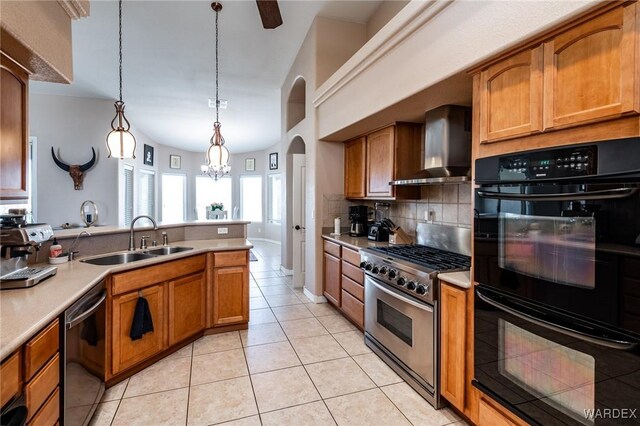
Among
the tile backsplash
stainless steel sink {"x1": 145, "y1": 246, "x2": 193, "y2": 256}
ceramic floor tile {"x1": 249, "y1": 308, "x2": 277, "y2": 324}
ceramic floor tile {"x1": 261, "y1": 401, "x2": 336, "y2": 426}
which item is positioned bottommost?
ceramic floor tile {"x1": 261, "y1": 401, "x2": 336, "y2": 426}

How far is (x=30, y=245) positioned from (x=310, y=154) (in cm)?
307

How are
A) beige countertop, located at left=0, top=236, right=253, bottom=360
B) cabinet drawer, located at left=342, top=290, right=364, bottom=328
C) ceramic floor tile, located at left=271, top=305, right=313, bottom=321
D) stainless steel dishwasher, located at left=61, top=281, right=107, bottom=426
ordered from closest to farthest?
1. beige countertop, located at left=0, top=236, right=253, bottom=360
2. stainless steel dishwasher, located at left=61, top=281, right=107, bottom=426
3. cabinet drawer, located at left=342, top=290, right=364, bottom=328
4. ceramic floor tile, located at left=271, top=305, right=313, bottom=321

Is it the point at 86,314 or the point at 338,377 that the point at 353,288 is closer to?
the point at 338,377

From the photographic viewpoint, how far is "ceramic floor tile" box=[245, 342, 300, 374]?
2617mm

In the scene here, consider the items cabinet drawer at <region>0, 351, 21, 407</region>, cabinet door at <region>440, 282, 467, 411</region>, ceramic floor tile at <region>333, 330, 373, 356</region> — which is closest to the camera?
cabinet drawer at <region>0, 351, 21, 407</region>

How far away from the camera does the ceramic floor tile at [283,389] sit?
84.7 inches

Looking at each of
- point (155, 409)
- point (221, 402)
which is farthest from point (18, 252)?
point (221, 402)

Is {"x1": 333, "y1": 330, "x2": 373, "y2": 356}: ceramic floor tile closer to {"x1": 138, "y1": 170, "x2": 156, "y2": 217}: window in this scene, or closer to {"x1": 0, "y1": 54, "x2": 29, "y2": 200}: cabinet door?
{"x1": 0, "y1": 54, "x2": 29, "y2": 200}: cabinet door

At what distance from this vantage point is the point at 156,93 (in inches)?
208

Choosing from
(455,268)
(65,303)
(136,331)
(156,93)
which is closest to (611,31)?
(455,268)

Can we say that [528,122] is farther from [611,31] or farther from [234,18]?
[234,18]

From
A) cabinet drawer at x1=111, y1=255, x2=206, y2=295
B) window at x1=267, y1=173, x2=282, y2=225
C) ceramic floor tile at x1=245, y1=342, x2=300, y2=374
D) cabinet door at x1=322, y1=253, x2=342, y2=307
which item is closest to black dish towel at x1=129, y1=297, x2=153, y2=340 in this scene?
cabinet drawer at x1=111, y1=255, x2=206, y2=295

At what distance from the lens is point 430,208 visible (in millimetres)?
3154

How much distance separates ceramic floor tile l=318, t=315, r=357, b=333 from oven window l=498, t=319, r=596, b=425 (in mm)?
1885
